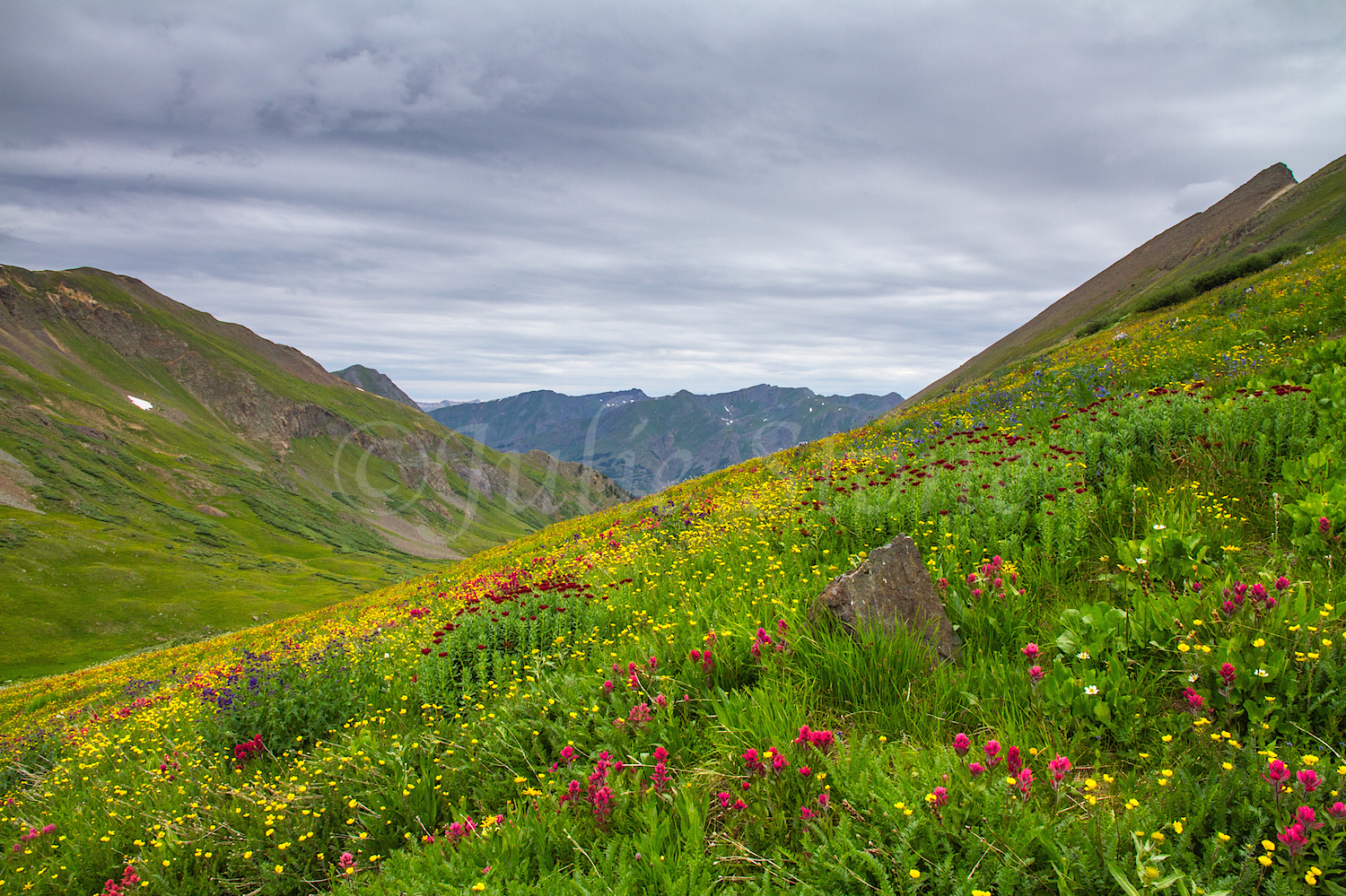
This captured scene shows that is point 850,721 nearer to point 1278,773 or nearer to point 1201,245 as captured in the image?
point 1278,773

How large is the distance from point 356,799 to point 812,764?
3.62 metres

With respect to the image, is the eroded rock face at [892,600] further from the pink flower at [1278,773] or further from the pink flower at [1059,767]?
the pink flower at [1278,773]

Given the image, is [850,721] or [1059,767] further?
[850,721]

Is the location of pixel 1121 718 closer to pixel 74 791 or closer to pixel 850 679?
pixel 850 679

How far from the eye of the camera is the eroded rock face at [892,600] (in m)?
4.61

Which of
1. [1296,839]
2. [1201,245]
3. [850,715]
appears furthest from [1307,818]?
[1201,245]

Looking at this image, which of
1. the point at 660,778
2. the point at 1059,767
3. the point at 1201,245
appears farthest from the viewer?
the point at 1201,245

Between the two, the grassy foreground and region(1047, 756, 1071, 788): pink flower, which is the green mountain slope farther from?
region(1047, 756, 1071, 788): pink flower

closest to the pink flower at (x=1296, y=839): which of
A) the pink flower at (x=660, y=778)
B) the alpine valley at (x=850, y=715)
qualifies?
the alpine valley at (x=850, y=715)

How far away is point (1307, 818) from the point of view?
2.36m

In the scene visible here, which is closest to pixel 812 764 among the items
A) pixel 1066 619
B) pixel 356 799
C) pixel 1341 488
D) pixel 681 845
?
pixel 681 845

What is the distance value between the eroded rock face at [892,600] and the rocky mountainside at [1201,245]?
78015mm

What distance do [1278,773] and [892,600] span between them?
2392mm

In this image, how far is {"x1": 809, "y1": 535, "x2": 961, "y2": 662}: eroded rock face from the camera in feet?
15.1
